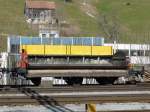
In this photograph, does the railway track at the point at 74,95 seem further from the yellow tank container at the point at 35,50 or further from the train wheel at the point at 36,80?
the yellow tank container at the point at 35,50

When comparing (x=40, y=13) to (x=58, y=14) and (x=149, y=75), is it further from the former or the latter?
(x=149, y=75)

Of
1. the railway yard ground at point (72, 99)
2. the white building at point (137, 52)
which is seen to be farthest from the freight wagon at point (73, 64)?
the white building at point (137, 52)

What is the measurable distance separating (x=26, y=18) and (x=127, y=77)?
265 ft

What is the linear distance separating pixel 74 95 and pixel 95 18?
3982 inches

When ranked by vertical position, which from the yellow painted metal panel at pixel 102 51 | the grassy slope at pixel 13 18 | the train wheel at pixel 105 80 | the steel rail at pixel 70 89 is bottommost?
the train wheel at pixel 105 80

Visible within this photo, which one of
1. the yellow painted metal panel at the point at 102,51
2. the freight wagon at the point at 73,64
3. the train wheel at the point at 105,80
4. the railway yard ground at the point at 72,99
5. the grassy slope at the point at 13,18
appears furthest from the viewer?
the grassy slope at the point at 13,18

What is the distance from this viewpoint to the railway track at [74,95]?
1711 cm

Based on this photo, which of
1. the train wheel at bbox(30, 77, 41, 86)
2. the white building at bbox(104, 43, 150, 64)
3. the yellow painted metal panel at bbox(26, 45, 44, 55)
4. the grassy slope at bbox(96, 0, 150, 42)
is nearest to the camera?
the train wheel at bbox(30, 77, 41, 86)

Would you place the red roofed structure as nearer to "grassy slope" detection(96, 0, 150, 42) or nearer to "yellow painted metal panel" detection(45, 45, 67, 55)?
"grassy slope" detection(96, 0, 150, 42)

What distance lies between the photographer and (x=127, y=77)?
89.2 ft

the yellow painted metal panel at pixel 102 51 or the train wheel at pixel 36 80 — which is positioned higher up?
the yellow painted metal panel at pixel 102 51

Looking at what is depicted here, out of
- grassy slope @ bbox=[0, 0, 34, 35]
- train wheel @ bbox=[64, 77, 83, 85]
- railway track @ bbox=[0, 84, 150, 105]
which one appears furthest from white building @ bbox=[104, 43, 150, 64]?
grassy slope @ bbox=[0, 0, 34, 35]

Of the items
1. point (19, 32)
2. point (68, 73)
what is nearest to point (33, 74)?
point (68, 73)

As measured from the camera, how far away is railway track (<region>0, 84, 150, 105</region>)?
17.1 meters
